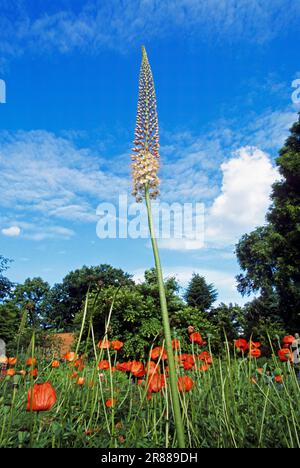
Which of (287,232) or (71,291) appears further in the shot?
(71,291)

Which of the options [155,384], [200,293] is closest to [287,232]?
[200,293]

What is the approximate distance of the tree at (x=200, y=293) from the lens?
34219 mm

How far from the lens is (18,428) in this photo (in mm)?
3354

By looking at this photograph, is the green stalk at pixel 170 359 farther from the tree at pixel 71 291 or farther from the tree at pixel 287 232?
the tree at pixel 71 291

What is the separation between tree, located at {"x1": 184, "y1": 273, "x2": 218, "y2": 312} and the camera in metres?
34.2

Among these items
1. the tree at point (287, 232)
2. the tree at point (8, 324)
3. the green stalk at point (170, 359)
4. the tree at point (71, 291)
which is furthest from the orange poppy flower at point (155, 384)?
the tree at point (71, 291)

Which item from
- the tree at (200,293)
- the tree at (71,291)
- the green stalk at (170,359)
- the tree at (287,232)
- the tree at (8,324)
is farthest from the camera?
the tree at (71,291)

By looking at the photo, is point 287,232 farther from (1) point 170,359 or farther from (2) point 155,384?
(1) point 170,359

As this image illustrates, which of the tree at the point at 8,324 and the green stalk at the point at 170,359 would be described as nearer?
the green stalk at the point at 170,359

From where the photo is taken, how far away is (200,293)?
1358 inches

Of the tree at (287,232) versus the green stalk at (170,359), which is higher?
the tree at (287,232)
